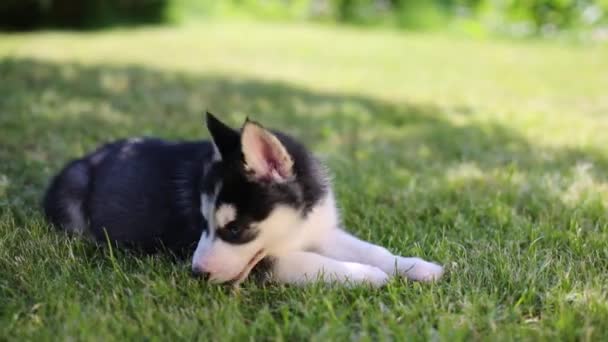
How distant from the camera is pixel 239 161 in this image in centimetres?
271

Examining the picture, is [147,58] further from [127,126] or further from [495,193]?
[495,193]

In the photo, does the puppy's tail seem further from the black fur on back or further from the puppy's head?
the puppy's head

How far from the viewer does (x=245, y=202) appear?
8.70 ft

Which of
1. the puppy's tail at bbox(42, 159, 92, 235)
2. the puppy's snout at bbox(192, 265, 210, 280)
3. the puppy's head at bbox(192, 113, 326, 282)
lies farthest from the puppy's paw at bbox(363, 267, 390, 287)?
the puppy's tail at bbox(42, 159, 92, 235)

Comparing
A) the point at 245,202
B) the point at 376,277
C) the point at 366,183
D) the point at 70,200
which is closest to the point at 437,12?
the point at 366,183

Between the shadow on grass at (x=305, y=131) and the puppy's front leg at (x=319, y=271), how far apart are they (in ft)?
3.13

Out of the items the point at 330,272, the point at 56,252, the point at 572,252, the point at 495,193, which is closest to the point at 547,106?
the point at 495,193

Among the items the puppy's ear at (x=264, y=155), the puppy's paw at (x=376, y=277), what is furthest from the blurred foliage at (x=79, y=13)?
the puppy's paw at (x=376, y=277)

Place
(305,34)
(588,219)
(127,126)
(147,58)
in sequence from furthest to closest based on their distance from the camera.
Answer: (305,34) < (147,58) < (127,126) < (588,219)

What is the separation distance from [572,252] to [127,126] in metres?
4.19

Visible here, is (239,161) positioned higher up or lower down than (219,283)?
higher up

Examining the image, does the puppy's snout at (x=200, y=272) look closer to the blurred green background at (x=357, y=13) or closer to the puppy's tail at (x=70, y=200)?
the puppy's tail at (x=70, y=200)

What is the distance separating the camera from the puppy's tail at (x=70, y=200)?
3.42m

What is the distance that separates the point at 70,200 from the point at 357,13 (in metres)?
14.3
